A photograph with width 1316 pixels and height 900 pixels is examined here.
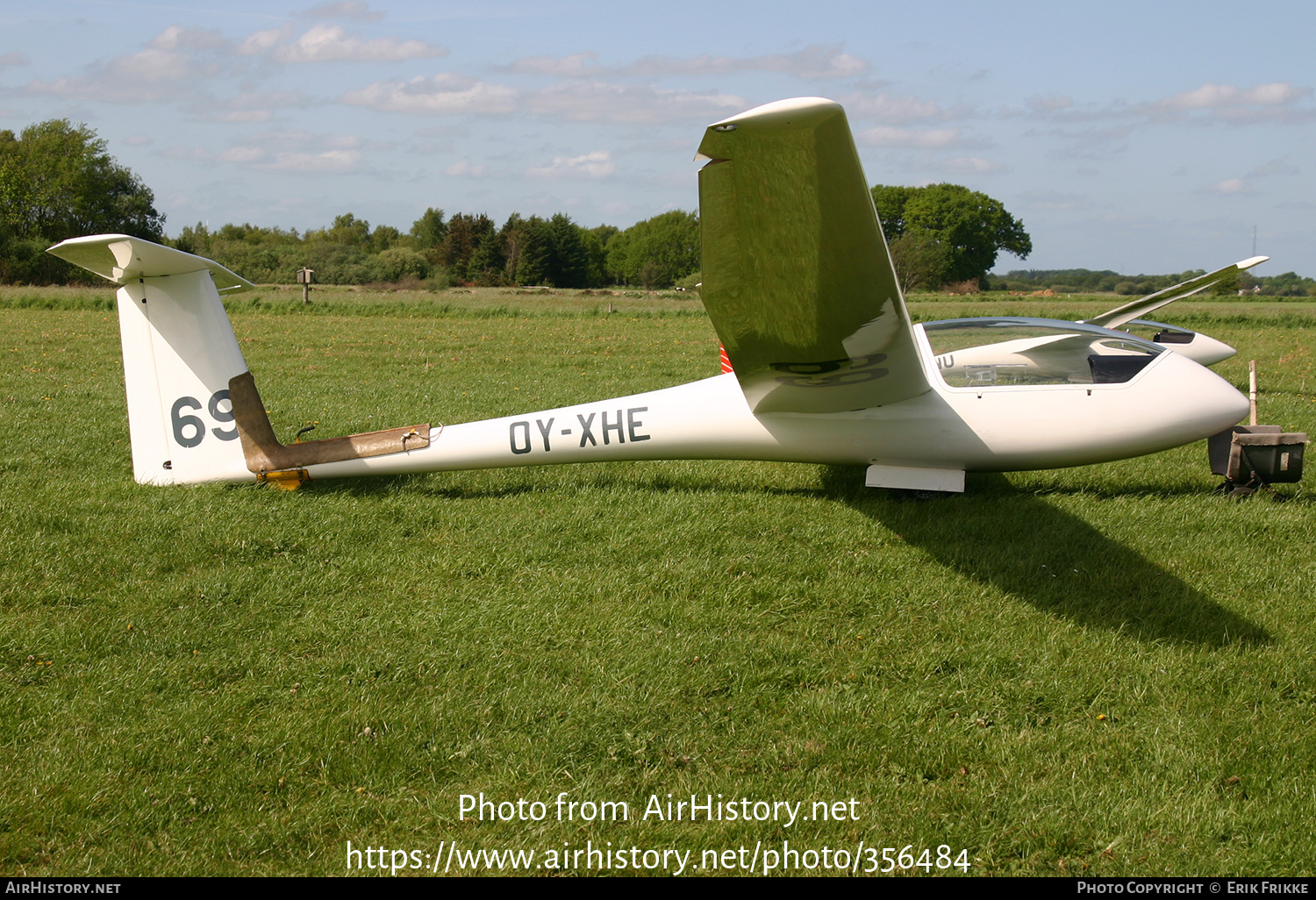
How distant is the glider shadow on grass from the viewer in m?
4.27

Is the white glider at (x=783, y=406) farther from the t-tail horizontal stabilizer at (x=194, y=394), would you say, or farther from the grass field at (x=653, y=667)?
the grass field at (x=653, y=667)

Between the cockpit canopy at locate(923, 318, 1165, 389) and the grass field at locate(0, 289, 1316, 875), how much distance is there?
1.02m

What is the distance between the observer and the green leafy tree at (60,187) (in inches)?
2156

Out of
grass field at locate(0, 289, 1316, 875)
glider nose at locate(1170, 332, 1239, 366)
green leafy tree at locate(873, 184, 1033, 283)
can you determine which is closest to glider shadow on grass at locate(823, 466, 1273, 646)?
grass field at locate(0, 289, 1316, 875)

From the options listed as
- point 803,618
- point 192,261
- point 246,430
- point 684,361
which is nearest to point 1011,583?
point 803,618

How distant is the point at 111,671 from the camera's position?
11.9ft

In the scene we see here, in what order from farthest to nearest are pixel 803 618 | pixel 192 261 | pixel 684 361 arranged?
pixel 684 361
pixel 192 261
pixel 803 618

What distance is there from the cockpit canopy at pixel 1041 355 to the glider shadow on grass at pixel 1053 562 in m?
0.99

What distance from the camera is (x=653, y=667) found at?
3.79 m

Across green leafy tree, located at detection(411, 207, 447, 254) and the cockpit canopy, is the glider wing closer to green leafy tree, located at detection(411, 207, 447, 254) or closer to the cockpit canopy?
the cockpit canopy

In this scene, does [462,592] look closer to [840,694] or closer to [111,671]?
[111,671]

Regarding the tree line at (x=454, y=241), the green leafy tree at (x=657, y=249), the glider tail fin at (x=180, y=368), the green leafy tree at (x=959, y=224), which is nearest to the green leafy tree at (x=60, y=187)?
the tree line at (x=454, y=241)
